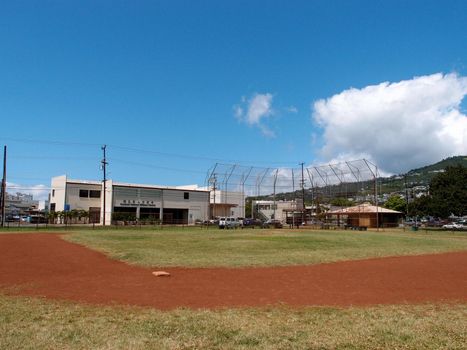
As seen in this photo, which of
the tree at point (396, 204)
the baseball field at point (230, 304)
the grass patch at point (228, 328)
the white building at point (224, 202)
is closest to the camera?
the grass patch at point (228, 328)

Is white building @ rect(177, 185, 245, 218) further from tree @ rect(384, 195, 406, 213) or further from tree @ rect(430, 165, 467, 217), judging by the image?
tree @ rect(384, 195, 406, 213)

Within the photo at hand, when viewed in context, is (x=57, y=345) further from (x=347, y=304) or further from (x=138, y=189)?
(x=138, y=189)

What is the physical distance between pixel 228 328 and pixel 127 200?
71.0 m

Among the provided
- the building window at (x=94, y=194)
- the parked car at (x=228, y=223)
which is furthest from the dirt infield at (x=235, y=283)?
the building window at (x=94, y=194)

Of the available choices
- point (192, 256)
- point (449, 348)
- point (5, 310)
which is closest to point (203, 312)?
point (5, 310)

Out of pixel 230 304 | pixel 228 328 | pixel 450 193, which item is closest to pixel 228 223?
pixel 450 193

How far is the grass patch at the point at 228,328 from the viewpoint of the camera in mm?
6211

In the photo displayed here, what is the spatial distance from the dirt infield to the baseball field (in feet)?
0.11

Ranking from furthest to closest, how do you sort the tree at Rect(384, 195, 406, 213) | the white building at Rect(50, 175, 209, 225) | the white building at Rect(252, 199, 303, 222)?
the white building at Rect(252, 199, 303, 222) → the tree at Rect(384, 195, 406, 213) → the white building at Rect(50, 175, 209, 225)

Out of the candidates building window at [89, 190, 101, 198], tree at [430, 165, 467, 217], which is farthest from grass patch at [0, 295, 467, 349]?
building window at [89, 190, 101, 198]

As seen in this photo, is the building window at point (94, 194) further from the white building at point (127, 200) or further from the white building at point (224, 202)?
the white building at point (224, 202)

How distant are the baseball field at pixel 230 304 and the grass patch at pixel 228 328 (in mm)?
17

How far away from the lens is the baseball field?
21.2 feet

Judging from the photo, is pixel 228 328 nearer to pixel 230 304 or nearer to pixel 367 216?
pixel 230 304
